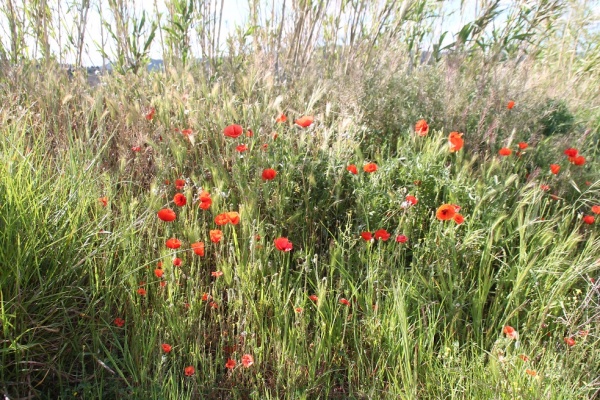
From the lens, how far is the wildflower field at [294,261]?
1.55m

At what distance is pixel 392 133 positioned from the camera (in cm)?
283

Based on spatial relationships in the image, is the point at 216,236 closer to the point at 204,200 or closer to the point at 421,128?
the point at 204,200

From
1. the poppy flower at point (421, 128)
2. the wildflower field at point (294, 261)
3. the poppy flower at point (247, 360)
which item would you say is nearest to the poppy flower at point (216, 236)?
the wildflower field at point (294, 261)

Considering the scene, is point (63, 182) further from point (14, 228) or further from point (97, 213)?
point (14, 228)

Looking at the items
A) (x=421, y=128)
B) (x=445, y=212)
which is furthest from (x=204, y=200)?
(x=421, y=128)

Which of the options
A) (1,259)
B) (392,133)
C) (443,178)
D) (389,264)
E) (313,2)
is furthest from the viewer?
(313,2)

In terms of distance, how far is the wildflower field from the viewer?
155 cm

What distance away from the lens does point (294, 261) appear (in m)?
2.12

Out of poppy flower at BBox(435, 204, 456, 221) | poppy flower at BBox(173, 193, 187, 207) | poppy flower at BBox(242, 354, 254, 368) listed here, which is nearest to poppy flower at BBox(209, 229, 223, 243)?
poppy flower at BBox(173, 193, 187, 207)

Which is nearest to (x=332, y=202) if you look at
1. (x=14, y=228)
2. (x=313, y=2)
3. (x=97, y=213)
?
(x=97, y=213)

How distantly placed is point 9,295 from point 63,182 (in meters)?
0.45

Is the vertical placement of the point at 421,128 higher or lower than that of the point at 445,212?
higher

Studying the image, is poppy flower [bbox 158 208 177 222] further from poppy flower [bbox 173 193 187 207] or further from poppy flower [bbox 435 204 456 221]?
poppy flower [bbox 435 204 456 221]

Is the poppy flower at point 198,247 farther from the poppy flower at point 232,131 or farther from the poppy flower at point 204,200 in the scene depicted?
the poppy flower at point 232,131
